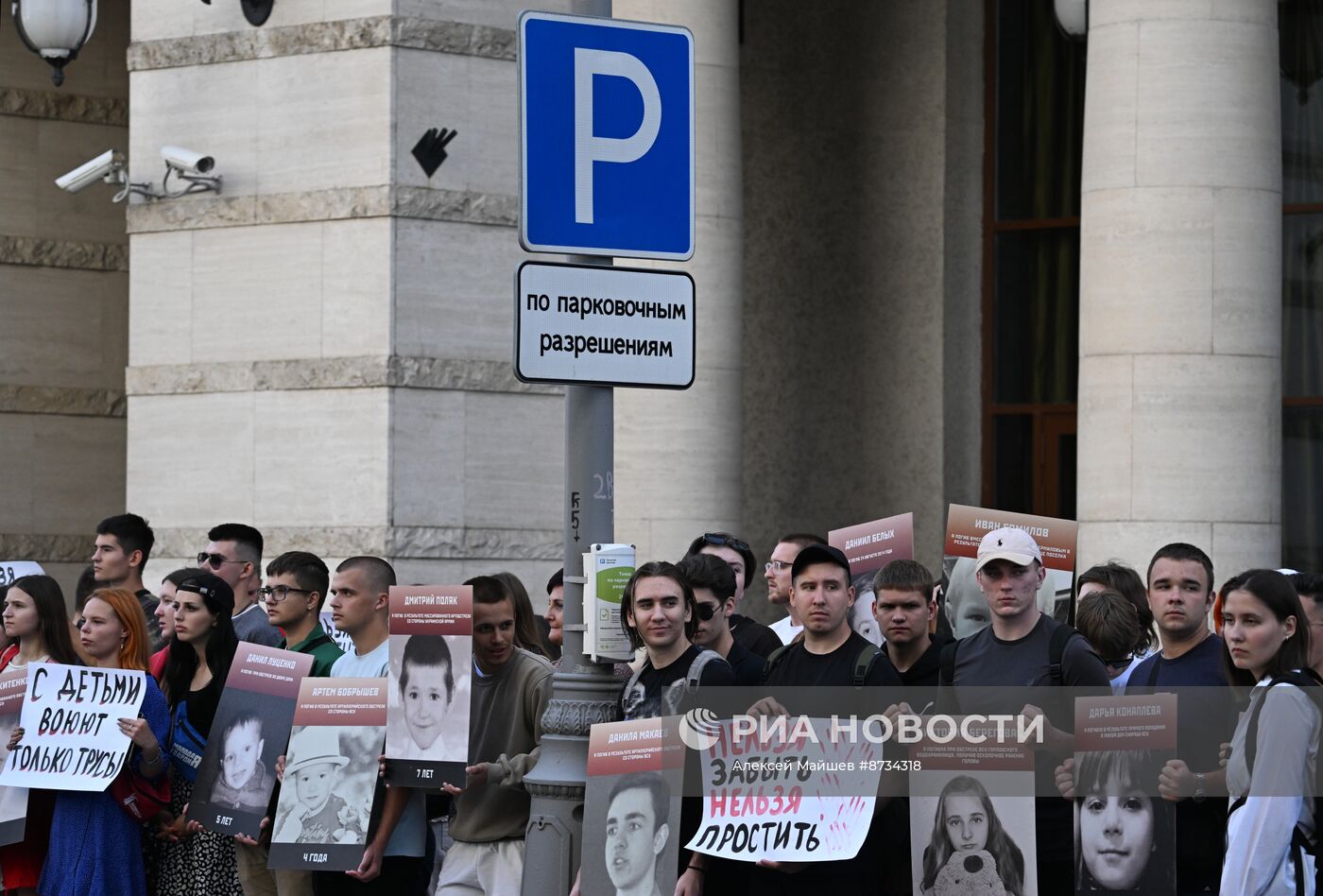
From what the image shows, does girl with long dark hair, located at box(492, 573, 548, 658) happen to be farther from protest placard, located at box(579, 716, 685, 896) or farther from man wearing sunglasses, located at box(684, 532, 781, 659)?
protest placard, located at box(579, 716, 685, 896)

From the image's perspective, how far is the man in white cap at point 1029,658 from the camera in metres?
7.89

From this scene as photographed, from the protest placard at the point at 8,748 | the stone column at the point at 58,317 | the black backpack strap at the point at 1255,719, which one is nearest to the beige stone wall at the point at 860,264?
the stone column at the point at 58,317

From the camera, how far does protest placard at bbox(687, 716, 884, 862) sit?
7914 millimetres

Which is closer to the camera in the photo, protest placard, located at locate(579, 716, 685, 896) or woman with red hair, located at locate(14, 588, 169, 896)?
protest placard, located at locate(579, 716, 685, 896)

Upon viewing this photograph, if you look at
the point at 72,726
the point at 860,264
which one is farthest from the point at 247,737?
the point at 860,264

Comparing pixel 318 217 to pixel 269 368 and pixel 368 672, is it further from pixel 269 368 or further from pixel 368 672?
pixel 368 672

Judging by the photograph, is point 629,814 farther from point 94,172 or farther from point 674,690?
point 94,172

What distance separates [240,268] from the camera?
1606 cm

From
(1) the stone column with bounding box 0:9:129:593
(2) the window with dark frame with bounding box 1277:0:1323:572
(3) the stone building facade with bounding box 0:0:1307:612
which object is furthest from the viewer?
(1) the stone column with bounding box 0:9:129:593

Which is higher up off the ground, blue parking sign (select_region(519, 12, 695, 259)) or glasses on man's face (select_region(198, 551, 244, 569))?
blue parking sign (select_region(519, 12, 695, 259))

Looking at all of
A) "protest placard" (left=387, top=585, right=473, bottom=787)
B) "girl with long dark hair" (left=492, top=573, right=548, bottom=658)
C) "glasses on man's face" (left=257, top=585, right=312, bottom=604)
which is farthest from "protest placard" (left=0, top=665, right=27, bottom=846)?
"girl with long dark hair" (left=492, top=573, right=548, bottom=658)

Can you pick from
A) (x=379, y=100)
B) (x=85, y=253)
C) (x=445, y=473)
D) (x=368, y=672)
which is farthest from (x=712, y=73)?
(x=368, y=672)

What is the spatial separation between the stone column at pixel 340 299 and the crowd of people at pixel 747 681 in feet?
12.6

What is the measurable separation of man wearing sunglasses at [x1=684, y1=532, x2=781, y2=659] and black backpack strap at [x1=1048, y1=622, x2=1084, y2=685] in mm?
2641
